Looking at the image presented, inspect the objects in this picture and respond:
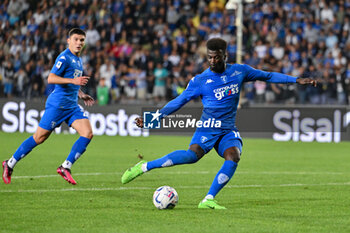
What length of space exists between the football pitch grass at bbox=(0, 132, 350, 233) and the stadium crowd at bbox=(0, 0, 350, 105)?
5139 mm

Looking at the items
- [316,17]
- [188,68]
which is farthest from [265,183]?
[316,17]

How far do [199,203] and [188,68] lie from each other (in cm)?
1487

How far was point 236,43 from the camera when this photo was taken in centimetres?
2406

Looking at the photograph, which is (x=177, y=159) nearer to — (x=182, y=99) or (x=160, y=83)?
(x=182, y=99)

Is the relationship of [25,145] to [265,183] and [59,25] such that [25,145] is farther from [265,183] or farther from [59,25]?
→ [59,25]

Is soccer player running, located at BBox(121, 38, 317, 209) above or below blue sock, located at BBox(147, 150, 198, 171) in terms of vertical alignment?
above

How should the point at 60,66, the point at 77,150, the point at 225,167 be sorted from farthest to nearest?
the point at 77,150
the point at 60,66
the point at 225,167

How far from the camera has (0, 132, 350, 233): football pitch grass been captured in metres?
7.01

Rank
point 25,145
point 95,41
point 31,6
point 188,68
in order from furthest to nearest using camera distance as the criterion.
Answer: point 31,6 < point 95,41 < point 188,68 < point 25,145

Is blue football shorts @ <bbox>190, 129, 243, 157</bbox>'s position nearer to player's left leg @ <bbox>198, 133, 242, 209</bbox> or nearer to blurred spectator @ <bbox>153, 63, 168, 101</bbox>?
Result: player's left leg @ <bbox>198, 133, 242, 209</bbox>

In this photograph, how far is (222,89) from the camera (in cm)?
851

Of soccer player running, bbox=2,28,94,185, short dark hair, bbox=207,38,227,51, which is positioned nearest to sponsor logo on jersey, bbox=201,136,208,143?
short dark hair, bbox=207,38,227,51

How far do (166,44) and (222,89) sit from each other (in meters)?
16.0

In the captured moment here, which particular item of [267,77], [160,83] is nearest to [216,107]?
[267,77]
